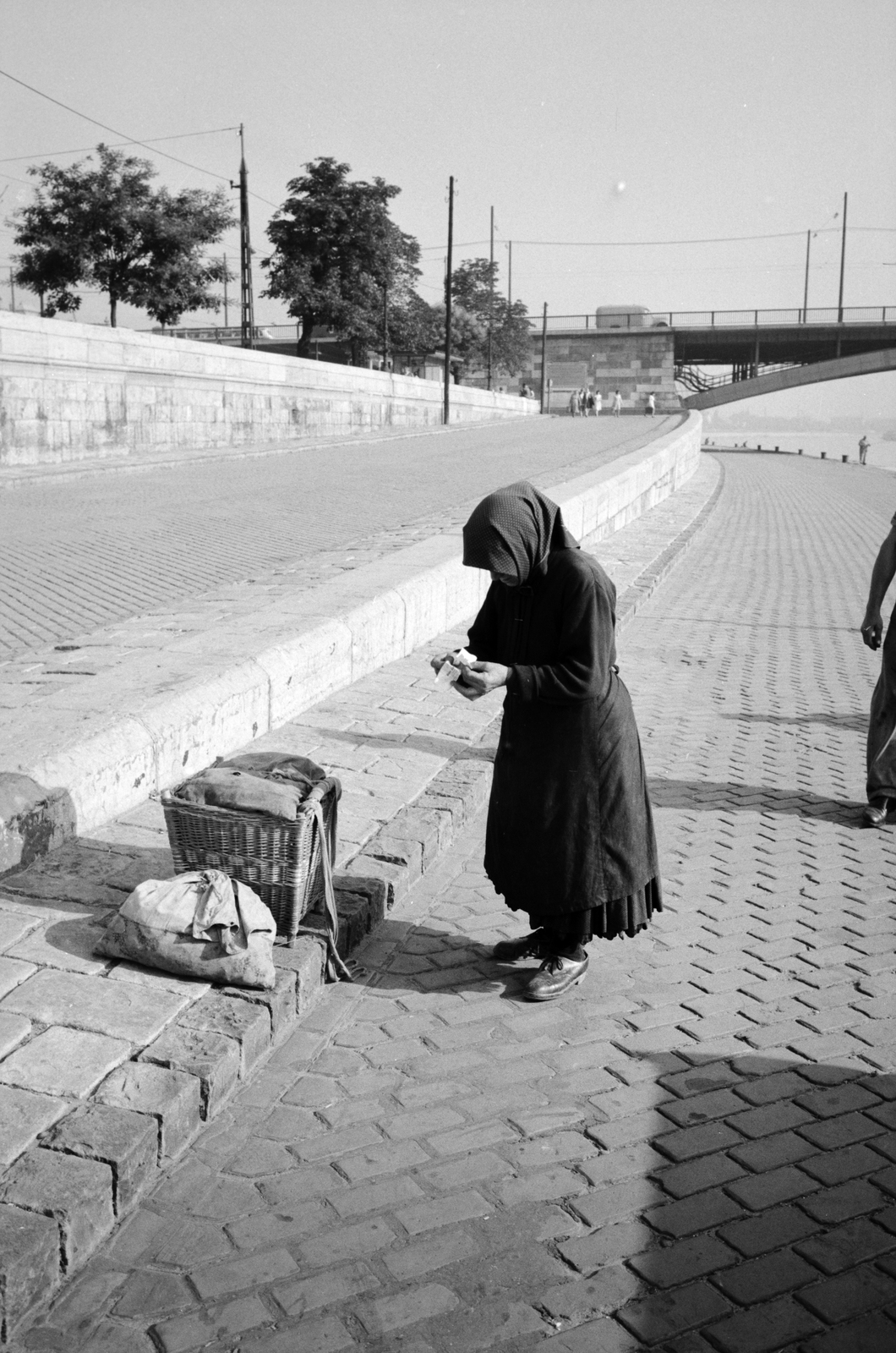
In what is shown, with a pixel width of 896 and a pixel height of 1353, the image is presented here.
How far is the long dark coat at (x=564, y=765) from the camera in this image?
3.29 meters

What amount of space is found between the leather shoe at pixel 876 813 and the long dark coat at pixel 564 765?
2336 millimetres

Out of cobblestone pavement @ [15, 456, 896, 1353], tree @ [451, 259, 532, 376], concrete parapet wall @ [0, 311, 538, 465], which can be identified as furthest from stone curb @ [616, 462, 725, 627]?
tree @ [451, 259, 532, 376]

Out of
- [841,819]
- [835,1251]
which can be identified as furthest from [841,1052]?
[841,819]

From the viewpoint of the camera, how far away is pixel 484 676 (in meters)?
3.23

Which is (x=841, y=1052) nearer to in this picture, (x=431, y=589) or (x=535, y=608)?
(x=535, y=608)

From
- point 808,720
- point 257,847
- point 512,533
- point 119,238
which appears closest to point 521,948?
point 257,847

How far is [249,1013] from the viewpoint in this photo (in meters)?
3.16

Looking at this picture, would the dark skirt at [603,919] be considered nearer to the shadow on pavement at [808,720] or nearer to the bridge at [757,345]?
the shadow on pavement at [808,720]

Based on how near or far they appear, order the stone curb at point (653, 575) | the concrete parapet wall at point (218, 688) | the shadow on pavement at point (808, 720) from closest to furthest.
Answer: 1. the concrete parapet wall at point (218, 688)
2. the shadow on pavement at point (808, 720)
3. the stone curb at point (653, 575)

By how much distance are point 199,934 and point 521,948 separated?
1126 millimetres

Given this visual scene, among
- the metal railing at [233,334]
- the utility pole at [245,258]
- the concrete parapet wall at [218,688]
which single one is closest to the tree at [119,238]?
the utility pole at [245,258]

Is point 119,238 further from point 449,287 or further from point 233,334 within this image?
point 233,334

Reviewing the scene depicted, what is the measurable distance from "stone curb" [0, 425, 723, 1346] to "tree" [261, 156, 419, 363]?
41.3 metres

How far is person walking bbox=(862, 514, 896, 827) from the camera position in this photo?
5.49 m
